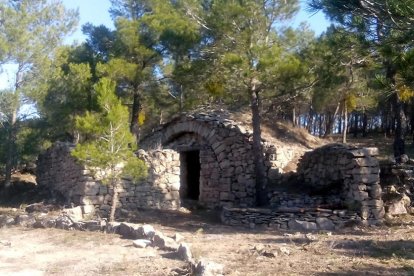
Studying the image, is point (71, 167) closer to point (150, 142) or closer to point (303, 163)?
point (150, 142)

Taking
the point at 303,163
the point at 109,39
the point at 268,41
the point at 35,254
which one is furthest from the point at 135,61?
the point at 35,254

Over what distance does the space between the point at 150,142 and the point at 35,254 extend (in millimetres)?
10625

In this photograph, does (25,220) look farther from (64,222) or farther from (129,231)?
(129,231)

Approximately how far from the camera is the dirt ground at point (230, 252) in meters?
7.44

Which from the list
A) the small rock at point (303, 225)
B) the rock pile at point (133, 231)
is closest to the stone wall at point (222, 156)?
the small rock at point (303, 225)

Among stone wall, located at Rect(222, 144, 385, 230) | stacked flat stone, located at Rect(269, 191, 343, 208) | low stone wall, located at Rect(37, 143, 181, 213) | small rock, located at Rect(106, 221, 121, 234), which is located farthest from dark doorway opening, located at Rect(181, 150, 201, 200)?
small rock, located at Rect(106, 221, 121, 234)

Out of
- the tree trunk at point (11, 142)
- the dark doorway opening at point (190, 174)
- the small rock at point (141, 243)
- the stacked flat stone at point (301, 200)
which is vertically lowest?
the small rock at point (141, 243)

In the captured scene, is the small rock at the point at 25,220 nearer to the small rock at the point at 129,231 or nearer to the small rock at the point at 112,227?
Result: the small rock at the point at 112,227

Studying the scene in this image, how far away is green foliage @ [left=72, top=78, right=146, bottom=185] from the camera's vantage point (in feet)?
39.0

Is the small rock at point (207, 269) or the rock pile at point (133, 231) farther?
the rock pile at point (133, 231)

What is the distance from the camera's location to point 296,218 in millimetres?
12383

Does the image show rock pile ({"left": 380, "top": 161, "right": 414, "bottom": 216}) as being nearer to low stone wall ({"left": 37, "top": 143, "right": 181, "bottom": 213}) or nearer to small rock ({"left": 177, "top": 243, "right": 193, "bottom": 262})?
low stone wall ({"left": 37, "top": 143, "right": 181, "bottom": 213})

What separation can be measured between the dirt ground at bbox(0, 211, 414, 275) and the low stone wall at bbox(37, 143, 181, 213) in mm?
2126

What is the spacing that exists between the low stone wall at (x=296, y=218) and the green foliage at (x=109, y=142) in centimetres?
291
